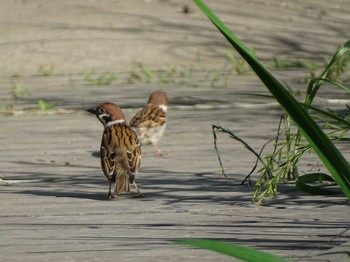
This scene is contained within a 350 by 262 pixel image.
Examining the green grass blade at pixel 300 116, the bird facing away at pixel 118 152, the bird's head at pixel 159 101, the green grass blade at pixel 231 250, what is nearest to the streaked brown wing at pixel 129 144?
the bird facing away at pixel 118 152

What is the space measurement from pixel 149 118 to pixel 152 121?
0.65ft

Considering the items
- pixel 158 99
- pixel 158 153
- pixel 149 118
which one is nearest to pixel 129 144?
pixel 158 153

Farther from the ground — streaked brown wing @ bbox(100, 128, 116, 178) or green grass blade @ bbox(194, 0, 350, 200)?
green grass blade @ bbox(194, 0, 350, 200)

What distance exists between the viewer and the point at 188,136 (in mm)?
8156

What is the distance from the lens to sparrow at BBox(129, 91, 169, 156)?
8016 millimetres

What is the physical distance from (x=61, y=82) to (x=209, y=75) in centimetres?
136

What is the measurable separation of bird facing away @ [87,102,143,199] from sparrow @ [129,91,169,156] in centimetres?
85

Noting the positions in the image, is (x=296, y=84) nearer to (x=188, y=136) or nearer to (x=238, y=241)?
(x=188, y=136)

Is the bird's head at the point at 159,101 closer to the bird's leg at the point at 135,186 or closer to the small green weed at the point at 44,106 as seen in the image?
the small green weed at the point at 44,106

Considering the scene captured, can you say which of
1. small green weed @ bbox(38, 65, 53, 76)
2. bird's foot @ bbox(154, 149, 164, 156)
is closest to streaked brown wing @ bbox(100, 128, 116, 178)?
bird's foot @ bbox(154, 149, 164, 156)

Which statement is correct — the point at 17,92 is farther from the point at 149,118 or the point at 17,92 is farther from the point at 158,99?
the point at 149,118

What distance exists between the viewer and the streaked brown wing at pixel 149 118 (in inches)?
324

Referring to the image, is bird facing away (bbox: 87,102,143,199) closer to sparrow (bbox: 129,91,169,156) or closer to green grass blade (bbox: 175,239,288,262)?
sparrow (bbox: 129,91,169,156)

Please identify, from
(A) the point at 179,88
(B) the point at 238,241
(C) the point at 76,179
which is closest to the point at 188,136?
(C) the point at 76,179
